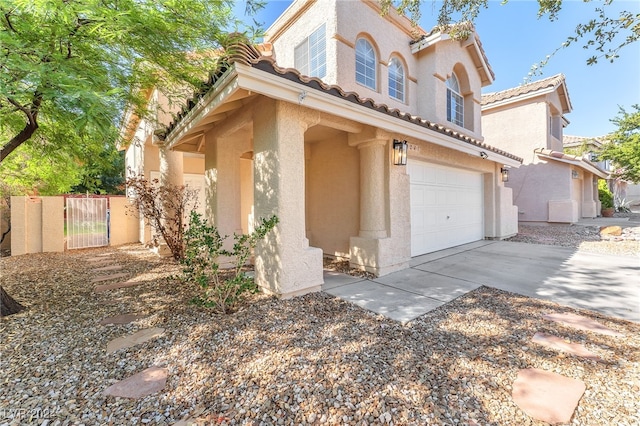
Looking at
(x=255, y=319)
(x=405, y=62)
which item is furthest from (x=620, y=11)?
(x=255, y=319)

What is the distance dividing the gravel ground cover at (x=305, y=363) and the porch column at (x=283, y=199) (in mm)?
450

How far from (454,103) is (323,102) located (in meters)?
10.1

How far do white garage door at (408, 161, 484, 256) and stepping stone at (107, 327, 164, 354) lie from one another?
687 cm

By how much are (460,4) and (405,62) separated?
18.1 feet

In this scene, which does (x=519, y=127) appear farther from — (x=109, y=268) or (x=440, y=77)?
(x=109, y=268)

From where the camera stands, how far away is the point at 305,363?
3.09 meters

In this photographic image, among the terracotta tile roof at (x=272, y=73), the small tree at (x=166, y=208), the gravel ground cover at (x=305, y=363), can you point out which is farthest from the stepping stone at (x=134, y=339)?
the small tree at (x=166, y=208)

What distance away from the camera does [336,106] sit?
5.14 meters

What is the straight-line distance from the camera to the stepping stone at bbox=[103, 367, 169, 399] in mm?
2732

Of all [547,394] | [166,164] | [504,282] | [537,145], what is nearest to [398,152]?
[504,282]

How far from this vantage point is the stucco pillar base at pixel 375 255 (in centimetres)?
644

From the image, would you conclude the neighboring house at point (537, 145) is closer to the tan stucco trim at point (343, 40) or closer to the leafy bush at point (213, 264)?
the tan stucco trim at point (343, 40)

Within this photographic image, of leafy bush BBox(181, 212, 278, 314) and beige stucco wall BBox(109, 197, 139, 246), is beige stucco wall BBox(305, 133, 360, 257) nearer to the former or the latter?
leafy bush BBox(181, 212, 278, 314)

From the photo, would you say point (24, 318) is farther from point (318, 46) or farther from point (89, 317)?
point (318, 46)
